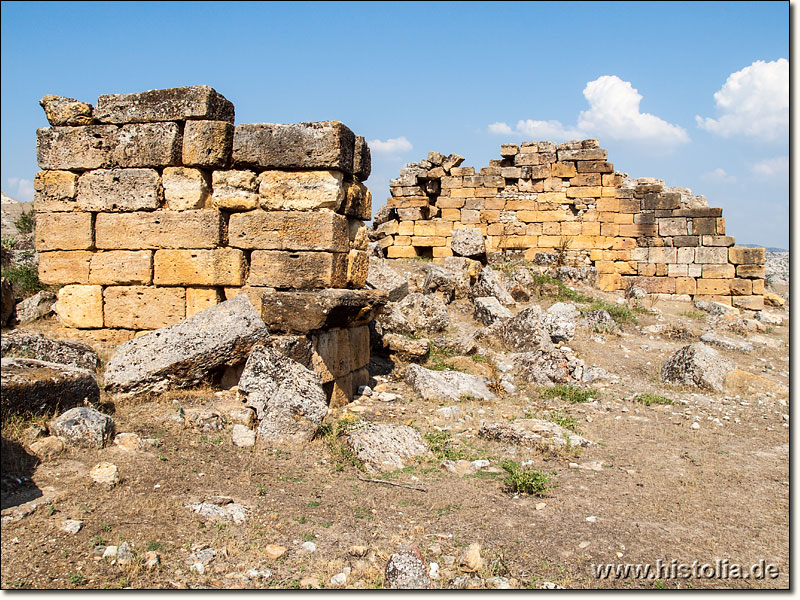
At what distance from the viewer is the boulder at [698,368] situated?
8492 mm

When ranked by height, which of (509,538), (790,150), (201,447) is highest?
(790,150)

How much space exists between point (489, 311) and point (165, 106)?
20.1 ft

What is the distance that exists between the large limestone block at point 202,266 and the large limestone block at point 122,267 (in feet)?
0.56

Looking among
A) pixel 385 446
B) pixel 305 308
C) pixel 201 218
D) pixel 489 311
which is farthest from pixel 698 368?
pixel 201 218

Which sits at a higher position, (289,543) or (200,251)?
(200,251)

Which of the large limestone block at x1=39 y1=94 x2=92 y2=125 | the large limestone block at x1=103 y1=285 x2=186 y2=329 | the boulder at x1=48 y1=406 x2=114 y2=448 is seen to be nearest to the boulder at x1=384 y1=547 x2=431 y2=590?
the boulder at x1=48 y1=406 x2=114 y2=448

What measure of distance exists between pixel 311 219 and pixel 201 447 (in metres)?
2.83

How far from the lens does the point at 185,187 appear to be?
7477 millimetres

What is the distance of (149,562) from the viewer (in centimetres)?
355

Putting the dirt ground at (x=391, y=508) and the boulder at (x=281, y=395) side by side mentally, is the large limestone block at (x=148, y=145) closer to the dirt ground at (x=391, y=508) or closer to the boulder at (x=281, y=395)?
the boulder at (x=281, y=395)

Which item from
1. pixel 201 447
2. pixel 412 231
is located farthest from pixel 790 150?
pixel 412 231

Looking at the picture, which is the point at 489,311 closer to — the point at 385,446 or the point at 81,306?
the point at 385,446

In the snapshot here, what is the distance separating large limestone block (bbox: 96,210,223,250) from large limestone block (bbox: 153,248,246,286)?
4.0 inches

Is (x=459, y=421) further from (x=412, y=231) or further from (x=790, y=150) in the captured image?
(x=412, y=231)
